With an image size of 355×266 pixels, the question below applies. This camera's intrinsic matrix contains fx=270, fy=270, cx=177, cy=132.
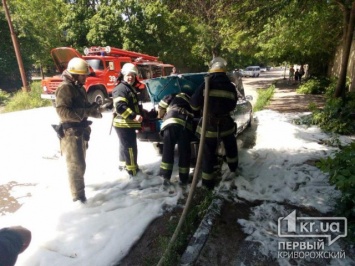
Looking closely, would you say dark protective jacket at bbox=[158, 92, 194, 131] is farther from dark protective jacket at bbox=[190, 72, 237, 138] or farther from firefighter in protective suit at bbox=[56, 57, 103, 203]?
firefighter in protective suit at bbox=[56, 57, 103, 203]

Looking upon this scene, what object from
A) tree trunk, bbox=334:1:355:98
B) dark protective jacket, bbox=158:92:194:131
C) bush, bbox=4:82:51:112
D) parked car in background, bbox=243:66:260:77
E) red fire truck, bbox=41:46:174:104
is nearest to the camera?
dark protective jacket, bbox=158:92:194:131

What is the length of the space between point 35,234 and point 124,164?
177 cm

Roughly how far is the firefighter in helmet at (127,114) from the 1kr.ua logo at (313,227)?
2.30m

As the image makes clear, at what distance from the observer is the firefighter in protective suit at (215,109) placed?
360 cm

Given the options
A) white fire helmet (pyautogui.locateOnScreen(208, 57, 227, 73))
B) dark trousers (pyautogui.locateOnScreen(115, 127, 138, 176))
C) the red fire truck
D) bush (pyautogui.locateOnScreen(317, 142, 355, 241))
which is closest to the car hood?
the red fire truck

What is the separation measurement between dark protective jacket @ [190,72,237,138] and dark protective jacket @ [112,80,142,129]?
0.93 metres

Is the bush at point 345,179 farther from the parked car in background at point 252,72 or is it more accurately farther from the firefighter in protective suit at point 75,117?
the parked car in background at point 252,72

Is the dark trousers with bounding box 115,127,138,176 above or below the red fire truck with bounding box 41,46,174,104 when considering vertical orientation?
below

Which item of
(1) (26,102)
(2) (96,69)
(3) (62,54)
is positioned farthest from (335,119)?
(1) (26,102)

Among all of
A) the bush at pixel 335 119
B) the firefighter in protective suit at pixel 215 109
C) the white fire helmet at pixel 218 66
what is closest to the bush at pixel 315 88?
the bush at pixel 335 119

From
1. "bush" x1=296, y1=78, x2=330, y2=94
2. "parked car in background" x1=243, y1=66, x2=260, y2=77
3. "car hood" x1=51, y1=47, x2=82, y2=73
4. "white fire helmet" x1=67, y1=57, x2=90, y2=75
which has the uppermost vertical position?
"car hood" x1=51, y1=47, x2=82, y2=73

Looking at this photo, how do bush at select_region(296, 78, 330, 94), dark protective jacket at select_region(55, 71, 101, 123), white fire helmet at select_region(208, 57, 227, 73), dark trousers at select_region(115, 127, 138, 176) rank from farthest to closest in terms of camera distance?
bush at select_region(296, 78, 330, 94) < dark trousers at select_region(115, 127, 138, 176) < white fire helmet at select_region(208, 57, 227, 73) < dark protective jacket at select_region(55, 71, 101, 123)

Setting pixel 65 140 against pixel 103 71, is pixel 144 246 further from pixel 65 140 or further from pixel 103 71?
pixel 103 71

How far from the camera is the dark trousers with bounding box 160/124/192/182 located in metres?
3.86
